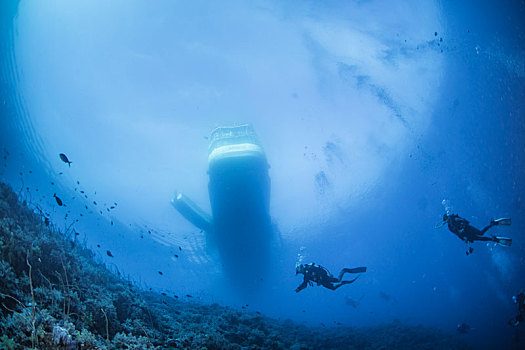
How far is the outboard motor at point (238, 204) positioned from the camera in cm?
1969

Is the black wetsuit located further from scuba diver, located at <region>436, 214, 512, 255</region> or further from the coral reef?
the coral reef

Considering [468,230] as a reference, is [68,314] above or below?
below

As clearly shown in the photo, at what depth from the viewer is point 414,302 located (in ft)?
247

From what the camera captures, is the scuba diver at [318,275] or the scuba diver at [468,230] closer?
the scuba diver at [468,230]

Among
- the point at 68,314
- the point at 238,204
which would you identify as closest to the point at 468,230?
the point at 68,314

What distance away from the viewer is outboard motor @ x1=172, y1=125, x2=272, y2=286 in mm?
19688

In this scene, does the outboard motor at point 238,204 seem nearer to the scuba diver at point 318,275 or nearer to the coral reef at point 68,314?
the coral reef at point 68,314

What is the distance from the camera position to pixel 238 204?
21531 mm

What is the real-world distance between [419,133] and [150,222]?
43.0m

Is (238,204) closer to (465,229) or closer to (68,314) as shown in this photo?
(465,229)

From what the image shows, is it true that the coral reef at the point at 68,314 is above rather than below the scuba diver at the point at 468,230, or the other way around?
below

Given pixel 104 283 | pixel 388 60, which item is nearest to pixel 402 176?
pixel 388 60

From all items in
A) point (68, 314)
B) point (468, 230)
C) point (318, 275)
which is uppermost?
point (468, 230)

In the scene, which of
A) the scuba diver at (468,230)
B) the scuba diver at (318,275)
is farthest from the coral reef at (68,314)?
the scuba diver at (468,230)
